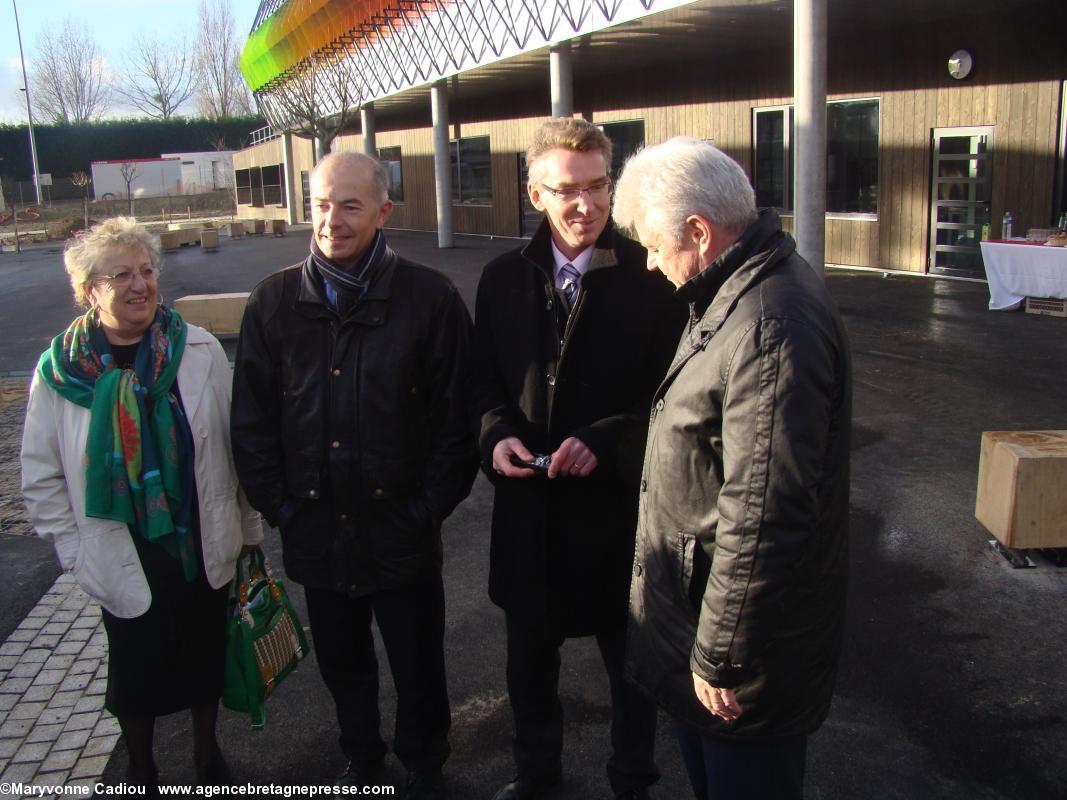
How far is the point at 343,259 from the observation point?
116 inches

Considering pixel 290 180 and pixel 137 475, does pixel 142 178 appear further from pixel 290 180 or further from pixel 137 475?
pixel 137 475

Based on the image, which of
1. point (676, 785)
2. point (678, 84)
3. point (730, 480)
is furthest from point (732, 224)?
point (678, 84)

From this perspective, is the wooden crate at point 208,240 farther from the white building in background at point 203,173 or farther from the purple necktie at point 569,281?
the white building in background at point 203,173

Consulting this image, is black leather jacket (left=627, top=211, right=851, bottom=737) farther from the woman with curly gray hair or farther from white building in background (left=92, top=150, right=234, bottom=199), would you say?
white building in background (left=92, top=150, right=234, bottom=199)

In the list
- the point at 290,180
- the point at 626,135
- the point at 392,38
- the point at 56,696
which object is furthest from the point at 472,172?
the point at 56,696

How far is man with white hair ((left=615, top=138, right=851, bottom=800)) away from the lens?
194 cm

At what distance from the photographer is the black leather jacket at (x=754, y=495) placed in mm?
1936

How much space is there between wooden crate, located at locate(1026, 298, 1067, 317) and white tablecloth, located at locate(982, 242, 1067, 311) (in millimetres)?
78

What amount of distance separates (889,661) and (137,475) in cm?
300

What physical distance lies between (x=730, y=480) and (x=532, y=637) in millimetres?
1214

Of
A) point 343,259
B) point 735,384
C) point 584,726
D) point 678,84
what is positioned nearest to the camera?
point 735,384

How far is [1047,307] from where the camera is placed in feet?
38.9

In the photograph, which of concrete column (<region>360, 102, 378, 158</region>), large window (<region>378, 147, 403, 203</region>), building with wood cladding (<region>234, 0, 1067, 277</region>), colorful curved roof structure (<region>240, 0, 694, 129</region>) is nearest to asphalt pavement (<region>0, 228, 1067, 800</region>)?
building with wood cladding (<region>234, 0, 1067, 277</region>)

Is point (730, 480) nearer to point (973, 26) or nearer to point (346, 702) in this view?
point (346, 702)
